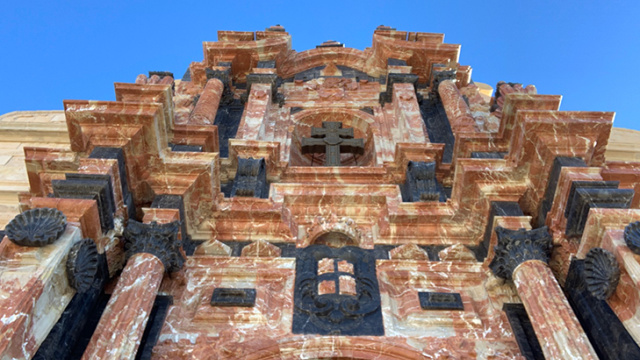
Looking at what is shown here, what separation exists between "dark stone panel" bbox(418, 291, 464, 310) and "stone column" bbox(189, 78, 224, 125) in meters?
7.24

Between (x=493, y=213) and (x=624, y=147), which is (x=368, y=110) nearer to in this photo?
(x=624, y=147)

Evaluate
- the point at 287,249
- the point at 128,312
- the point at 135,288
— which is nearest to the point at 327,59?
Answer: the point at 287,249

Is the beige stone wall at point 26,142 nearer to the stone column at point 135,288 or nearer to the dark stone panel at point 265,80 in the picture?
the dark stone panel at point 265,80

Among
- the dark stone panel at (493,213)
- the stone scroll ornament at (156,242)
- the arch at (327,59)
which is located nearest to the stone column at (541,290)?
the dark stone panel at (493,213)

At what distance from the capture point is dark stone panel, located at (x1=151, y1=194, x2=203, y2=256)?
977cm

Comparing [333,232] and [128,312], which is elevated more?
[333,232]

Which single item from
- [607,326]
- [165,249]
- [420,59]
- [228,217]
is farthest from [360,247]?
[420,59]

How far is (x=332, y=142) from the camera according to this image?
1560cm

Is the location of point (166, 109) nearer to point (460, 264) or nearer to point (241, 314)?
point (241, 314)

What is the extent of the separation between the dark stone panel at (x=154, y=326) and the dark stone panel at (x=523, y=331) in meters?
4.69

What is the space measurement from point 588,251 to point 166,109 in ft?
25.7

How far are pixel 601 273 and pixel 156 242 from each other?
5.84m

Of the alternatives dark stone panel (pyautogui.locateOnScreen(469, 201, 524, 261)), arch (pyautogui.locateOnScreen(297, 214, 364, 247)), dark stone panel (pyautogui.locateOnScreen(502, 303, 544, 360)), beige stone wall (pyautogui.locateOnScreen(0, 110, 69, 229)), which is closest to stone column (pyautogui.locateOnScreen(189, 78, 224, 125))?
beige stone wall (pyautogui.locateOnScreen(0, 110, 69, 229))

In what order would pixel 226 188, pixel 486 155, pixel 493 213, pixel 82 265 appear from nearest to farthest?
pixel 82 265, pixel 493 213, pixel 486 155, pixel 226 188
